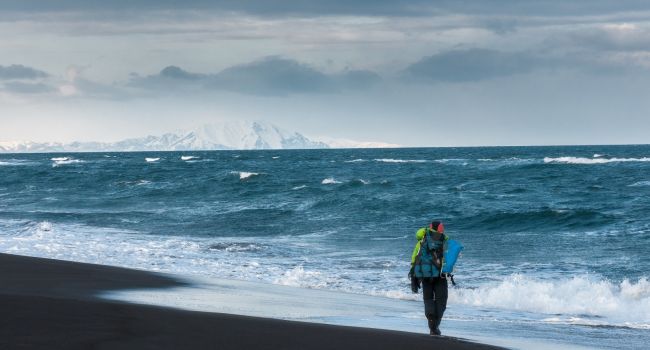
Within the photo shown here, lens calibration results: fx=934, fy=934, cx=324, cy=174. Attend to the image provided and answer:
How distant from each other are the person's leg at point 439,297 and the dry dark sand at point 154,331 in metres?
0.55

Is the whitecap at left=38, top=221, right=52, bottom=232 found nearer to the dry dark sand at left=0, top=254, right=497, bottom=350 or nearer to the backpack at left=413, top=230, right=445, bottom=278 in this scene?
the dry dark sand at left=0, top=254, right=497, bottom=350

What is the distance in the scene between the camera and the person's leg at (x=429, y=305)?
10.9m

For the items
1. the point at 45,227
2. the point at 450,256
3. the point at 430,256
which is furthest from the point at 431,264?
the point at 45,227

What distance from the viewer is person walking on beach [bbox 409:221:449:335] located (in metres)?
10.9

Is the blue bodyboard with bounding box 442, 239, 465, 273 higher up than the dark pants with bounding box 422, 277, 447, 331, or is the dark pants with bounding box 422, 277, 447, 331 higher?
the blue bodyboard with bounding box 442, 239, 465, 273

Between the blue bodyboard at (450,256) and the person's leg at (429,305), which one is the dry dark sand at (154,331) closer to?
the person's leg at (429,305)

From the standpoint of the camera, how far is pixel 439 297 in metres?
11.0

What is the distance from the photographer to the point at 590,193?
137ft

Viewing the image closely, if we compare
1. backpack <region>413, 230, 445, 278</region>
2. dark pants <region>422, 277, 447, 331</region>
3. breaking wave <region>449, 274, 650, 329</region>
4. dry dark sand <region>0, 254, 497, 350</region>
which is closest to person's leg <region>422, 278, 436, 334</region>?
dark pants <region>422, 277, 447, 331</region>

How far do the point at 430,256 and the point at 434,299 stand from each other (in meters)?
0.62

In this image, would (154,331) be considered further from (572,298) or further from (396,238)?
(396,238)

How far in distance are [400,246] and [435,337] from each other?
13.5 m

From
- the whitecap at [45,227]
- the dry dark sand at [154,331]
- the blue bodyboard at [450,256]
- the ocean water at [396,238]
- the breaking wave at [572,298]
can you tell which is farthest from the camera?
the whitecap at [45,227]

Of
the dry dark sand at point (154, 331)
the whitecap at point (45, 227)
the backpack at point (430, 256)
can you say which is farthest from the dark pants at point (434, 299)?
the whitecap at point (45, 227)
